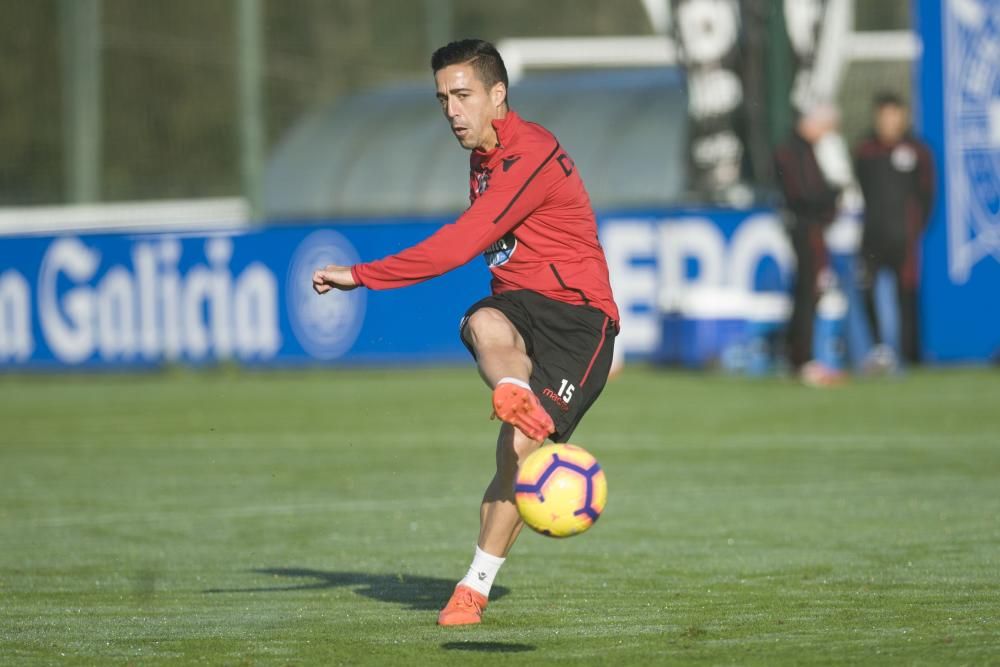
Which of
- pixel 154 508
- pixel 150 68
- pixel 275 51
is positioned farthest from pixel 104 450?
pixel 275 51

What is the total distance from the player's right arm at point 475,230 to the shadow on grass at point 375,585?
1.32m

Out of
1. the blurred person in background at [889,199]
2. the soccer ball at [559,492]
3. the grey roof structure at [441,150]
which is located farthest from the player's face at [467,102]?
the grey roof structure at [441,150]

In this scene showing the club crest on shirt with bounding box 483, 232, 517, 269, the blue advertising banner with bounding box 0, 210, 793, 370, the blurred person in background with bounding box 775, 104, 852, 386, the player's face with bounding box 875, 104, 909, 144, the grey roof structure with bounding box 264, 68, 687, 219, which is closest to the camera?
→ the club crest on shirt with bounding box 483, 232, 517, 269

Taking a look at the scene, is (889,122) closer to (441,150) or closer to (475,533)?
(441,150)

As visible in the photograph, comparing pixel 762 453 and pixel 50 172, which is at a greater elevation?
pixel 50 172

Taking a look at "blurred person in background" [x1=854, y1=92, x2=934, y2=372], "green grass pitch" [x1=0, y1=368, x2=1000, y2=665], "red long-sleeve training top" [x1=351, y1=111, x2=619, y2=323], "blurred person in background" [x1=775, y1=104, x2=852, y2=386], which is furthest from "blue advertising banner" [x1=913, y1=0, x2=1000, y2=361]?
"red long-sleeve training top" [x1=351, y1=111, x2=619, y2=323]

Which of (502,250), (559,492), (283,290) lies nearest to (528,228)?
(502,250)

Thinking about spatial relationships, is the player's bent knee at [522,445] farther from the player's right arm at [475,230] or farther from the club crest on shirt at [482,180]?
the club crest on shirt at [482,180]

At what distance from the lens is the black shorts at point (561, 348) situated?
6.25m

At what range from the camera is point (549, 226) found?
21.2 feet

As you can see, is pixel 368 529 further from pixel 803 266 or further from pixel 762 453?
pixel 803 266

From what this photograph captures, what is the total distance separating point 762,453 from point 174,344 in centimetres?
1152

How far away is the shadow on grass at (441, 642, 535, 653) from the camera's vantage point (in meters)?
5.67

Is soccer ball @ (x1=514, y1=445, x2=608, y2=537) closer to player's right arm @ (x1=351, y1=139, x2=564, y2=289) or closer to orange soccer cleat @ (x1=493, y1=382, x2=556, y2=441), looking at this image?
orange soccer cleat @ (x1=493, y1=382, x2=556, y2=441)
